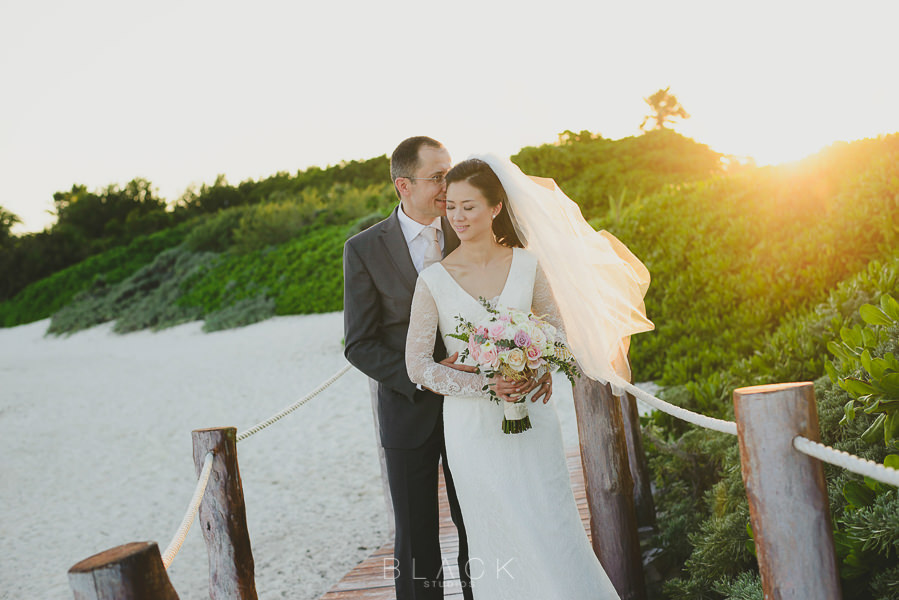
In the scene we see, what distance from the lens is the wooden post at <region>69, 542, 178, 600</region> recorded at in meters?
1.61

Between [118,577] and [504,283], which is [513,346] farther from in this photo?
[118,577]

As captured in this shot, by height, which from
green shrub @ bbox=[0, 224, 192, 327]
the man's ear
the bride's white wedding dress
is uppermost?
green shrub @ bbox=[0, 224, 192, 327]

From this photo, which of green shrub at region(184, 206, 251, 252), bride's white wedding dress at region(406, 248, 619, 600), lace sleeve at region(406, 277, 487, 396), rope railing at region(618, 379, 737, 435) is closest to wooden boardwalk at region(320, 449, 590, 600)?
bride's white wedding dress at region(406, 248, 619, 600)

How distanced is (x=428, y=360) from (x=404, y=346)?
0.36 m

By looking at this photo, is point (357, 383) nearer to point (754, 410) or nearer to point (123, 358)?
point (123, 358)

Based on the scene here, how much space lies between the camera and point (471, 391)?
2803mm

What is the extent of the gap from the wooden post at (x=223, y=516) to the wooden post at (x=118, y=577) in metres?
1.13

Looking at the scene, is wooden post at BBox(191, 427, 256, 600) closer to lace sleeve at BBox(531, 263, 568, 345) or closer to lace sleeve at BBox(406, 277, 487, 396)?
lace sleeve at BBox(406, 277, 487, 396)

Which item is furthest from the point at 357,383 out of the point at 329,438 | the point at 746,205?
the point at 746,205

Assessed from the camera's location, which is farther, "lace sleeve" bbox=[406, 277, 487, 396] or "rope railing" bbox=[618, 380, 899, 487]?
"lace sleeve" bbox=[406, 277, 487, 396]

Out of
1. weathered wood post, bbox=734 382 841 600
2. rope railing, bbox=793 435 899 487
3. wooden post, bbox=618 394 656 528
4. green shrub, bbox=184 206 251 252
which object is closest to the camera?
rope railing, bbox=793 435 899 487

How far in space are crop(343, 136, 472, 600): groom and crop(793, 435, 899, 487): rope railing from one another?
1564mm

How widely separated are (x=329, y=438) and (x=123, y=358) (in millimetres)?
11114

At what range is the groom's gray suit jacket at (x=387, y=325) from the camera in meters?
3.08
